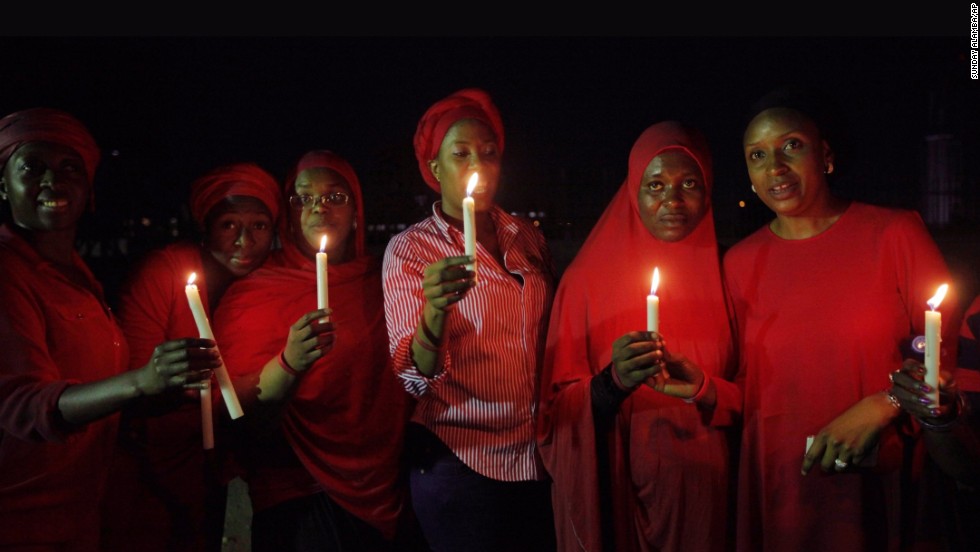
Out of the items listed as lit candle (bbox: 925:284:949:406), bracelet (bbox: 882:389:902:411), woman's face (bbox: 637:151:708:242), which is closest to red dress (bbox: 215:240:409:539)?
woman's face (bbox: 637:151:708:242)

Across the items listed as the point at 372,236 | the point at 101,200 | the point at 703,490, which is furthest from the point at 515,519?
the point at 101,200

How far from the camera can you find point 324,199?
10.8 feet

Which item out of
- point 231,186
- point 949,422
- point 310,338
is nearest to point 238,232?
point 231,186

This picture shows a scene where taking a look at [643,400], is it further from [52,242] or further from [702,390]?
[52,242]

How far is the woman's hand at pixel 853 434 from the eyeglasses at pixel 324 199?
2227mm

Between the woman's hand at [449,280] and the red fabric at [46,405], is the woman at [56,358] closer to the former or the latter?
the red fabric at [46,405]

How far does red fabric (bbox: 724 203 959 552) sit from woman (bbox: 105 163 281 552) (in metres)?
2.19

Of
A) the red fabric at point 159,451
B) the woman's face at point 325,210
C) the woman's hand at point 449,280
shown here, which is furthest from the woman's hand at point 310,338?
the woman's face at point 325,210

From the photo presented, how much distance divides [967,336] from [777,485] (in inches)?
35.6

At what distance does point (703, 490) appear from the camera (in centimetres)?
272

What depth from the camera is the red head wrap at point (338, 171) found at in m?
3.33

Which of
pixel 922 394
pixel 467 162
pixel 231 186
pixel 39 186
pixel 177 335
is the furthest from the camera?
pixel 231 186

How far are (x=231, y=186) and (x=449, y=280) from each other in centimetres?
168

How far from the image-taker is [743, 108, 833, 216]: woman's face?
2.71 m
